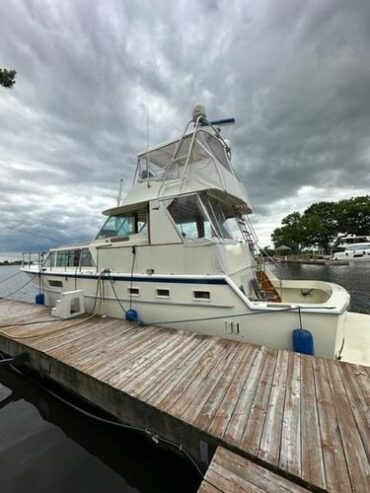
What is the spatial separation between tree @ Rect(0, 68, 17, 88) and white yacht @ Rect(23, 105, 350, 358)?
2934mm

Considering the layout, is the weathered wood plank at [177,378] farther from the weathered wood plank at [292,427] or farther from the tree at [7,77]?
the tree at [7,77]

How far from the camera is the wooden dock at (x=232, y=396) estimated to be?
6.10 ft

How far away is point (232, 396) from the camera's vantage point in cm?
261

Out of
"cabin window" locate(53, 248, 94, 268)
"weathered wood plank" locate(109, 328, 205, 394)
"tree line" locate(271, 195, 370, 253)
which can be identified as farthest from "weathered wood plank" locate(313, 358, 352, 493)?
"tree line" locate(271, 195, 370, 253)

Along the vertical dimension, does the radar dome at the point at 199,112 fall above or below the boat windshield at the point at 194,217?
above

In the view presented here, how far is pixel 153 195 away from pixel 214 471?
15.7ft

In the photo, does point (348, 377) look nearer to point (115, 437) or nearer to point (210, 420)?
point (210, 420)

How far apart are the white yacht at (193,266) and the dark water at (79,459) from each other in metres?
2.05

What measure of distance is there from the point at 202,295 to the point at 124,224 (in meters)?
2.96

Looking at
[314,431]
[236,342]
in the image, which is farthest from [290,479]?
[236,342]

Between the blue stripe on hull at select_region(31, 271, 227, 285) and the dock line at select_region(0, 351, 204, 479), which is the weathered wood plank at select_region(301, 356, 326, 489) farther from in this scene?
the blue stripe on hull at select_region(31, 271, 227, 285)

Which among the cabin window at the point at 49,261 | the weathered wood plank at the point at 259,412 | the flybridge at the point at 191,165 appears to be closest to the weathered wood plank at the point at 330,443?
the weathered wood plank at the point at 259,412

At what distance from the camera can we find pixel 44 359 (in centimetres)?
403

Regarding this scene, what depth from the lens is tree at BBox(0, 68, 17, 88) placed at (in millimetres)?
4520
